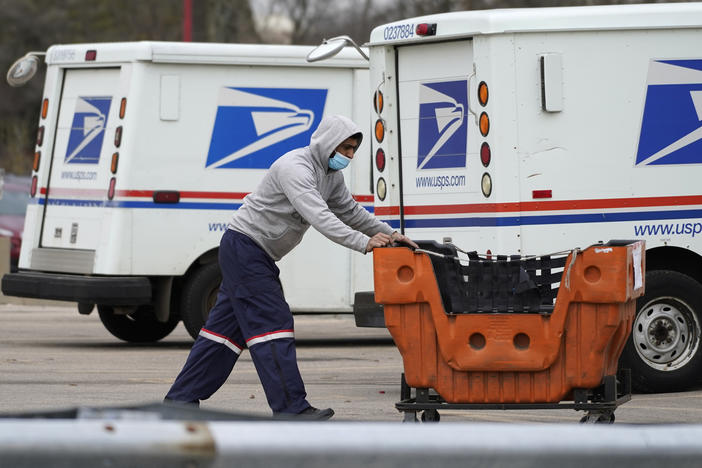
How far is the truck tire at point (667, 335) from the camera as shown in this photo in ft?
31.4

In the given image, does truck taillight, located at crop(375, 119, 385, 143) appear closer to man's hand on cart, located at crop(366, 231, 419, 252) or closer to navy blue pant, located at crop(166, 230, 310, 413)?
navy blue pant, located at crop(166, 230, 310, 413)

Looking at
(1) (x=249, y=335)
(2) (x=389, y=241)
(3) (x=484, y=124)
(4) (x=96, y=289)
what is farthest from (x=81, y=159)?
(2) (x=389, y=241)

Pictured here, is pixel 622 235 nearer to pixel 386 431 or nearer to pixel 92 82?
pixel 92 82

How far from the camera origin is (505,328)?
6.72 meters

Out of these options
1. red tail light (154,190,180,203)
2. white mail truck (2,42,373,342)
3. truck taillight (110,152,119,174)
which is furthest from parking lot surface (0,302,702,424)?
truck taillight (110,152,119,174)

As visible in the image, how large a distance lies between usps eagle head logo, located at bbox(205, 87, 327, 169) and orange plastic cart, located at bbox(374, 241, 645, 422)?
5836mm

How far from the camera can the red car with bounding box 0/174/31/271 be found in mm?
21141

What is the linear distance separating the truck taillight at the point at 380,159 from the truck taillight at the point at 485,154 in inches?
37.7

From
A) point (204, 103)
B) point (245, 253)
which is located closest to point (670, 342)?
point (245, 253)

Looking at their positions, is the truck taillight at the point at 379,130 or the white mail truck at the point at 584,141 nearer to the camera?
the white mail truck at the point at 584,141

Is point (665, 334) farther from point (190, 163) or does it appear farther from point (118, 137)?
point (118, 137)

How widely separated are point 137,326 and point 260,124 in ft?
8.24

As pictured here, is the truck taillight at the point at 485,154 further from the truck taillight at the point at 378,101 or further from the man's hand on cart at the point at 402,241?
the man's hand on cart at the point at 402,241

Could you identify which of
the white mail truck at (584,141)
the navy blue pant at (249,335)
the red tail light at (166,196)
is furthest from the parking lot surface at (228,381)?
the red tail light at (166,196)
